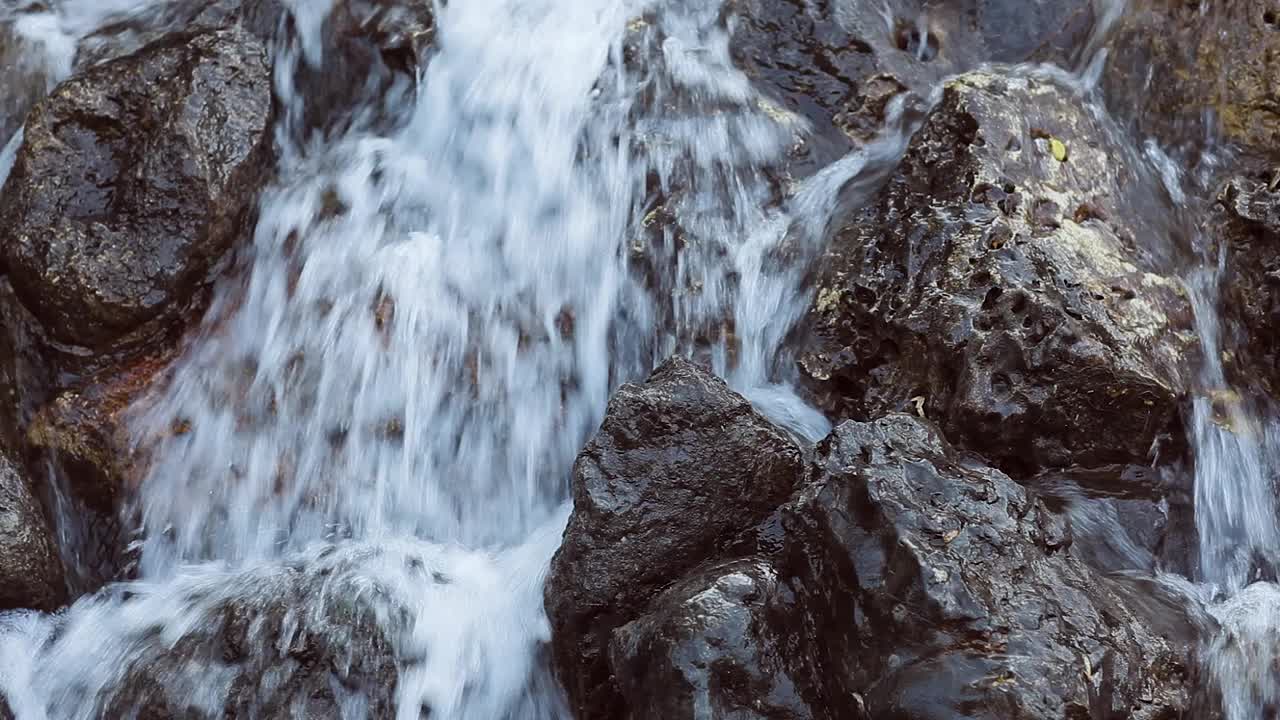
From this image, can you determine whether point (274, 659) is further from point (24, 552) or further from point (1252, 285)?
point (1252, 285)

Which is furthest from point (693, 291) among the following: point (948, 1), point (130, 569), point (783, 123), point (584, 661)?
point (130, 569)

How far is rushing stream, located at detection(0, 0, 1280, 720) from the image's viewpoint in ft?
11.0

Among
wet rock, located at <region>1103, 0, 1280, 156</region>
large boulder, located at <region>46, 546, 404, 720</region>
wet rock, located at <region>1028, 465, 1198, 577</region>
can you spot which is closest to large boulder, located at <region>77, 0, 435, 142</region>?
large boulder, located at <region>46, 546, 404, 720</region>

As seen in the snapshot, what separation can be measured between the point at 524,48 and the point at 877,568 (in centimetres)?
262

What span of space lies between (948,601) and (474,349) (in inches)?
74.9

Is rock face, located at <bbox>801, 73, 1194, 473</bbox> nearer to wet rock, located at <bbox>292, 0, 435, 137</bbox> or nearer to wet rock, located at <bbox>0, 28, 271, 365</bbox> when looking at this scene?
wet rock, located at <bbox>292, 0, 435, 137</bbox>

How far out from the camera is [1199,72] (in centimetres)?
407

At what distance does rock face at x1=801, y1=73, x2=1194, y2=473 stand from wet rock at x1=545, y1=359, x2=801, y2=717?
509 millimetres

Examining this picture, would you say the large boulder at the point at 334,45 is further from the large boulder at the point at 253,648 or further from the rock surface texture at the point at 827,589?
the rock surface texture at the point at 827,589

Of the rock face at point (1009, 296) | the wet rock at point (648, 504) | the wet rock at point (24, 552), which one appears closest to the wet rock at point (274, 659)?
the wet rock at point (24, 552)

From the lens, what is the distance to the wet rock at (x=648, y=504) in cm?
303

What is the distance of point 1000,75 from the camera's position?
389 centimetres

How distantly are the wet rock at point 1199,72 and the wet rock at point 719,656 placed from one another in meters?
2.44

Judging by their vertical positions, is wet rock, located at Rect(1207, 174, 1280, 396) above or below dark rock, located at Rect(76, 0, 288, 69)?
below
